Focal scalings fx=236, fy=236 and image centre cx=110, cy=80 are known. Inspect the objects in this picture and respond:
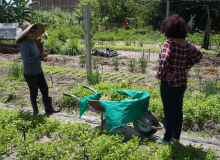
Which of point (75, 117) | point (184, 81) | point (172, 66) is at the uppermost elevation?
point (172, 66)

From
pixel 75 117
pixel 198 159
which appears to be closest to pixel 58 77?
pixel 75 117

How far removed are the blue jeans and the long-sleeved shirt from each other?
241cm

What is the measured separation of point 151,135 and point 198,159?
107cm

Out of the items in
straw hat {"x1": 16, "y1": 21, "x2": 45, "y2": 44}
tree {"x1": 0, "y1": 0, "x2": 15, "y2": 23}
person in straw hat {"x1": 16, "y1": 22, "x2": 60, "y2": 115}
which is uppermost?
tree {"x1": 0, "y1": 0, "x2": 15, "y2": 23}

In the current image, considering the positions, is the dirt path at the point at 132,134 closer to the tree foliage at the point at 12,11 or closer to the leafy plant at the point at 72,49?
the leafy plant at the point at 72,49

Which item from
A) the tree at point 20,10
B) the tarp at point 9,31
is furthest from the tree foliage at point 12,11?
the tarp at point 9,31

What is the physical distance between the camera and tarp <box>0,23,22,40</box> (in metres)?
11.9

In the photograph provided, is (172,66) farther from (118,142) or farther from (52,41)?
(52,41)

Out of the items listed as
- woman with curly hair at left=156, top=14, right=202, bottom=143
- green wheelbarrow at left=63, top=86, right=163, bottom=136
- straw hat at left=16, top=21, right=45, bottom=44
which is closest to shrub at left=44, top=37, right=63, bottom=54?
straw hat at left=16, top=21, right=45, bottom=44

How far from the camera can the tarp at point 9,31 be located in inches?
468

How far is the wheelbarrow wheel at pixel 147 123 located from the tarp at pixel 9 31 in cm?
982

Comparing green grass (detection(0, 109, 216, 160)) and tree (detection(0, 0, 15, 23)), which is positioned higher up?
tree (detection(0, 0, 15, 23))

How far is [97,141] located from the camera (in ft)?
10.8

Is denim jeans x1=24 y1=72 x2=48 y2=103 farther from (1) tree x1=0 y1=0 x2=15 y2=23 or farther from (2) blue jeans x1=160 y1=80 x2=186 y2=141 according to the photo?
(1) tree x1=0 y1=0 x2=15 y2=23
